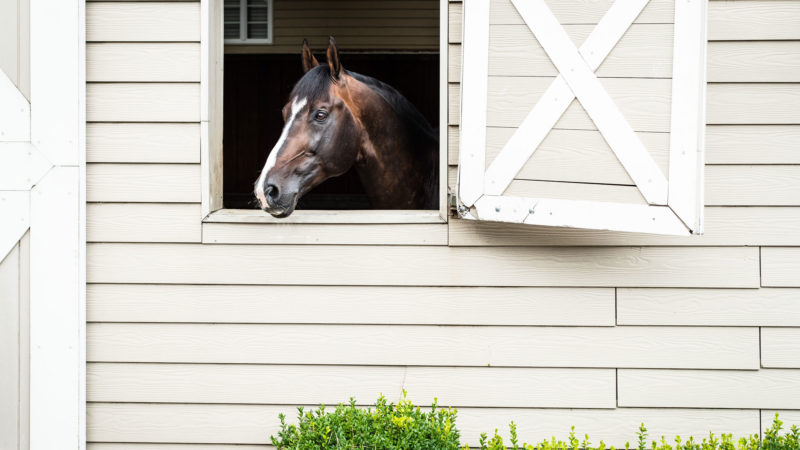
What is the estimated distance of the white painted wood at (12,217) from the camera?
2158 mm

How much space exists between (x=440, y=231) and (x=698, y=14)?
104 cm

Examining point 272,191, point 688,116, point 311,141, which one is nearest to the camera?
point 688,116

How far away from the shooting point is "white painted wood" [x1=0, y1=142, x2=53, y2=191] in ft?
7.09

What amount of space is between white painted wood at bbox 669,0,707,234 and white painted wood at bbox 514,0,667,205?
0.05m

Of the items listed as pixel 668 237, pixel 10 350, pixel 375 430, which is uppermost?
Result: pixel 668 237

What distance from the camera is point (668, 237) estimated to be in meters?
2.20

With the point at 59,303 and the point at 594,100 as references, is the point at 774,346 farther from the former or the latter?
the point at 59,303

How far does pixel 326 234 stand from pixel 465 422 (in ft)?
2.67

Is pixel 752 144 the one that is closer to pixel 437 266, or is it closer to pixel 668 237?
pixel 668 237

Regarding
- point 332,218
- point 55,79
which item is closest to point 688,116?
point 332,218

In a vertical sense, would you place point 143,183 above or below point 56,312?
above

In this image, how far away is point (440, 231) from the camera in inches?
86.7

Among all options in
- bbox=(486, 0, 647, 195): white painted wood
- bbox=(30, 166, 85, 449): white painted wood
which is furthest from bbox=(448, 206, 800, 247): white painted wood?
bbox=(30, 166, 85, 449): white painted wood

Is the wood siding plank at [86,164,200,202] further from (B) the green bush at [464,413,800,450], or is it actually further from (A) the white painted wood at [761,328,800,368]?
(A) the white painted wood at [761,328,800,368]
